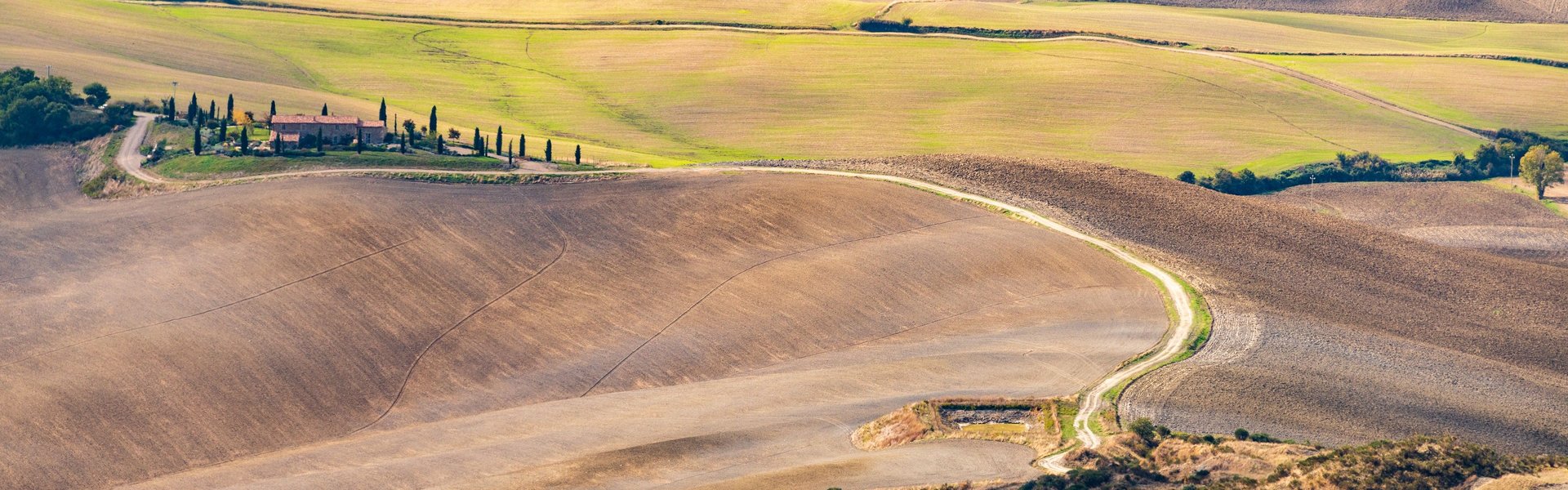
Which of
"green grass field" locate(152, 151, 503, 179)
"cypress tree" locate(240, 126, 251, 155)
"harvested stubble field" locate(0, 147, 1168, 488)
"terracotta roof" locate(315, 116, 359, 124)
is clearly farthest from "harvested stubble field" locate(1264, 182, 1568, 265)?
"cypress tree" locate(240, 126, 251, 155)

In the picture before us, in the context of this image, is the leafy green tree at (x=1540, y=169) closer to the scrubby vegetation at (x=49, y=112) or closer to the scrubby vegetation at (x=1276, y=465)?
the scrubby vegetation at (x=1276, y=465)

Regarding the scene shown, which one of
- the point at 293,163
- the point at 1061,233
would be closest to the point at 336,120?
the point at 293,163

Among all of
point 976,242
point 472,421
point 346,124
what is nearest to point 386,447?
point 472,421

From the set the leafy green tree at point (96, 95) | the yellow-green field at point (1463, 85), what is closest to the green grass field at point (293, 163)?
the leafy green tree at point (96, 95)

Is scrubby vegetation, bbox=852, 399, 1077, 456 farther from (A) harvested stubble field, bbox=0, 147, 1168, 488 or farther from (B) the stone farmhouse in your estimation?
(B) the stone farmhouse

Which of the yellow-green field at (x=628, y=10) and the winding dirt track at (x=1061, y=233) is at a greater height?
the yellow-green field at (x=628, y=10)

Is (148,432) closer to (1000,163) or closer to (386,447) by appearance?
(386,447)
